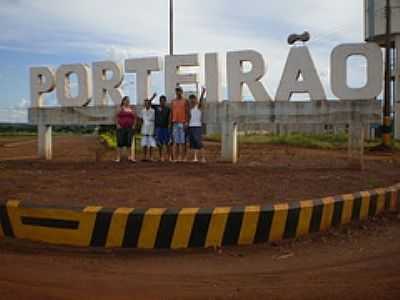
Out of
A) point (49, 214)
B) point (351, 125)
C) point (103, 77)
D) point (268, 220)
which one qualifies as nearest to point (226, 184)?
point (268, 220)

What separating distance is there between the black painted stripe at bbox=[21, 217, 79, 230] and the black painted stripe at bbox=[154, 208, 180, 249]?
0.94 metres

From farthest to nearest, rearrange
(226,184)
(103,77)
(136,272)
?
(103,77), (226,184), (136,272)

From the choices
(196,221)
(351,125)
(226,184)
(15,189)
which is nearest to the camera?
(196,221)

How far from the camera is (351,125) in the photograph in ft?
40.3

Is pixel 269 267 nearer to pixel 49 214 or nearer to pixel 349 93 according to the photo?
pixel 49 214

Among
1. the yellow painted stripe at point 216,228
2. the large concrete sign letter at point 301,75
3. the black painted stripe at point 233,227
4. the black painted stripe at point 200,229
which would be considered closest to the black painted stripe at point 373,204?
the black painted stripe at point 233,227

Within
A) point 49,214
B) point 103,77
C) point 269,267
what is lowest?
point 269,267

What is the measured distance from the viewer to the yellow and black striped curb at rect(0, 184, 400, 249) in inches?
→ 234

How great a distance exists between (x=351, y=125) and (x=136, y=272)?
840 cm

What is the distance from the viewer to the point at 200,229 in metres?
5.95

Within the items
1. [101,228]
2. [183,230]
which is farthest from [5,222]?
[183,230]

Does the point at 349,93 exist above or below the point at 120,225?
above

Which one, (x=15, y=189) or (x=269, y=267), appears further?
(x=15, y=189)

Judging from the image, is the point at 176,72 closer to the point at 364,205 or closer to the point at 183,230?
the point at 364,205
